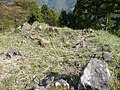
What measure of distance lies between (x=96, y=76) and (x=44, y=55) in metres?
2.55

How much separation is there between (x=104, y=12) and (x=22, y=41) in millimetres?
25156

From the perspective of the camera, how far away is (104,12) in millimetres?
35781

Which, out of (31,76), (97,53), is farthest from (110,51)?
(31,76)

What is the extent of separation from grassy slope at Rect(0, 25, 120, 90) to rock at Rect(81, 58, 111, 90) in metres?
0.56

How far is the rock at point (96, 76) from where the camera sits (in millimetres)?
7867

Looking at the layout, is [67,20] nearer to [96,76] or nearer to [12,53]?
[12,53]

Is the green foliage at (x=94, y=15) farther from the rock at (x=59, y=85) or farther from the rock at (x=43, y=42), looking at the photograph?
the rock at (x=59, y=85)

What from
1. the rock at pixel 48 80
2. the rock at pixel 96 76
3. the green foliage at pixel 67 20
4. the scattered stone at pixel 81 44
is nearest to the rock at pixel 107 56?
the rock at pixel 96 76

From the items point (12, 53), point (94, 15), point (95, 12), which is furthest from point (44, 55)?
point (94, 15)

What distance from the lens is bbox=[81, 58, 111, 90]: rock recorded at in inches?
310

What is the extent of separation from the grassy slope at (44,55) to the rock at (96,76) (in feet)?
1.84

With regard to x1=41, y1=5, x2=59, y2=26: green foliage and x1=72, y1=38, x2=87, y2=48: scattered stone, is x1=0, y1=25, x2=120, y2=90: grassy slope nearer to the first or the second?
x1=72, y1=38, x2=87, y2=48: scattered stone

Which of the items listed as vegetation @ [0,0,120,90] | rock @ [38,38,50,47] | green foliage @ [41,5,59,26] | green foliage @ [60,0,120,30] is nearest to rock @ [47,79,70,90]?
vegetation @ [0,0,120,90]

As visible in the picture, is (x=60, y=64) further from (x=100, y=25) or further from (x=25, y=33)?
(x=100, y=25)
